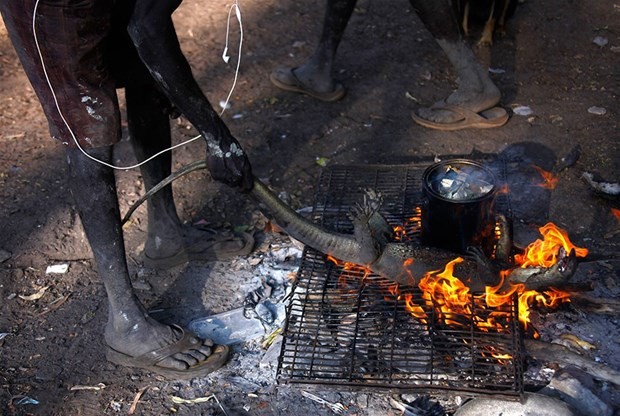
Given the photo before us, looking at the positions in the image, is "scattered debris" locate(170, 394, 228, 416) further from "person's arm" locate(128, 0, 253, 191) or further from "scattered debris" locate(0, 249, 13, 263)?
"scattered debris" locate(0, 249, 13, 263)

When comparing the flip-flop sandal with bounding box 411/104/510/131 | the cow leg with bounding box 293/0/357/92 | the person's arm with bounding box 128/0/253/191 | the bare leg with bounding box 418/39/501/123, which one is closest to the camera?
the person's arm with bounding box 128/0/253/191

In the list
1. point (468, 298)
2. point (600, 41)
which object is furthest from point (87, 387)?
point (600, 41)

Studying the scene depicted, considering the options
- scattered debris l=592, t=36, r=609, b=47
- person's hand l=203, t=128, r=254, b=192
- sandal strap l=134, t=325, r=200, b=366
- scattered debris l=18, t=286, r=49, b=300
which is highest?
person's hand l=203, t=128, r=254, b=192

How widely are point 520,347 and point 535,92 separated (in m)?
3.12

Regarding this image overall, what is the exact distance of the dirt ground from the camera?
12.7ft

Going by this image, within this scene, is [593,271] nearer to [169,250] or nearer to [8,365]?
[169,250]

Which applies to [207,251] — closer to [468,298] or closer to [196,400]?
[196,400]

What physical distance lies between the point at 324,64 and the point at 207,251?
2111 mm

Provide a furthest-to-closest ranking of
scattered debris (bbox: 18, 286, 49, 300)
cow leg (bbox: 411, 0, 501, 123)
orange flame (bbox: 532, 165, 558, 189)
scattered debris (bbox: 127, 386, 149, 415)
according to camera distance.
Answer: cow leg (bbox: 411, 0, 501, 123) < orange flame (bbox: 532, 165, 558, 189) < scattered debris (bbox: 18, 286, 49, 300) < scattered debris (bbox: 127, 386, 149, 415)

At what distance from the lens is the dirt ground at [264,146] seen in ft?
12.7

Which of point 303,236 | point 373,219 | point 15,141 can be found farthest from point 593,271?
point 15,141

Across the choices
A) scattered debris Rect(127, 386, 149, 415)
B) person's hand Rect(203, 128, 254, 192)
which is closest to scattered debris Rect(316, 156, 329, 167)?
person's hand Rect(203, 128, 254, 192)

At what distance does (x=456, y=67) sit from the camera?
552 cm

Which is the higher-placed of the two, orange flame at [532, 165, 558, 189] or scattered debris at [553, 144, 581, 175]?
orange flame at [532, 165, 558, 189]
